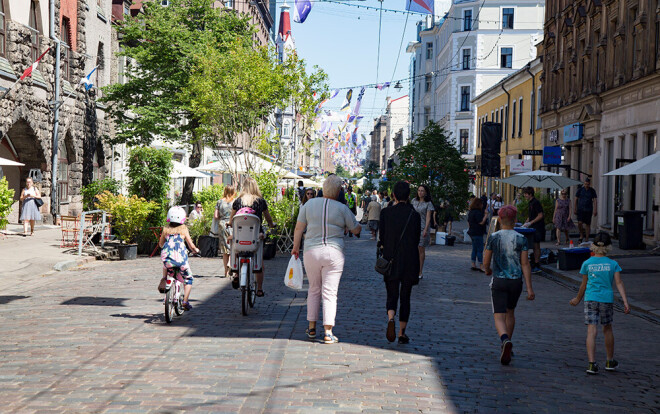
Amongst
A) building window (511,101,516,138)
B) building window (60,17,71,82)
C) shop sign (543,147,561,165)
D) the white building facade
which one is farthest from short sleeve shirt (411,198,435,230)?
the white building facade

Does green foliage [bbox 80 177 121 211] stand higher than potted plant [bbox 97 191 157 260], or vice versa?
green foliage [bbox 80 177 121 211]

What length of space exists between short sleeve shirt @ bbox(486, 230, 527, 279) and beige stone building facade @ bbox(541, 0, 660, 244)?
52.2ft

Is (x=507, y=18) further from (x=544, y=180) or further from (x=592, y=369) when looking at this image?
(x=592, y=369)

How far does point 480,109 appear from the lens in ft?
201

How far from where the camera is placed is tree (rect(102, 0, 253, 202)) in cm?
3338

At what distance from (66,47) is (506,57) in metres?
44.6

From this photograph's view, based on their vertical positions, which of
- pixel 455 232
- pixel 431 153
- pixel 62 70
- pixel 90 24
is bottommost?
pixel 455 232

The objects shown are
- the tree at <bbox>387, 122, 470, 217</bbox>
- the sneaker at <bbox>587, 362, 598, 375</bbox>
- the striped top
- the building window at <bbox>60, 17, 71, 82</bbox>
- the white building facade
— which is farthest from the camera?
the white building facade

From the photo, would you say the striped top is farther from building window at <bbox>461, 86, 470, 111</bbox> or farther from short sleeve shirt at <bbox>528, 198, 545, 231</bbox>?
building window at <bbox>461, 86, 470, 111</bbox>

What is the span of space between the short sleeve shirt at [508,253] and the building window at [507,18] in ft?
199

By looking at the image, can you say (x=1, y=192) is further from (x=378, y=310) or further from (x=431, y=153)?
(x=431, y=153)

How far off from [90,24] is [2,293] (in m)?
22.9

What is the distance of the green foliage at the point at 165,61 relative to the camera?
3338 cm

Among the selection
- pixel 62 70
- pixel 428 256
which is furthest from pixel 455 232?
pixel 62 70
